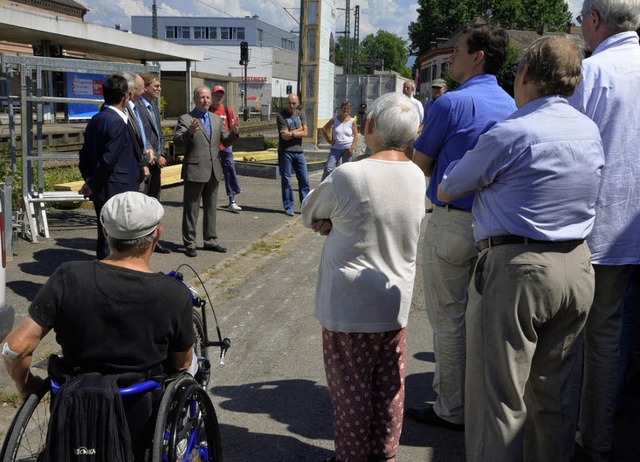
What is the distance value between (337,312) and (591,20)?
1.88m

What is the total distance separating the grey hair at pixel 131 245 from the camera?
278 centimetres

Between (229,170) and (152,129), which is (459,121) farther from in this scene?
(229,170)

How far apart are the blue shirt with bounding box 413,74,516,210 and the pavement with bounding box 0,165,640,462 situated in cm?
144

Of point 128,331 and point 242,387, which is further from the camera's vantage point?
point 242,387

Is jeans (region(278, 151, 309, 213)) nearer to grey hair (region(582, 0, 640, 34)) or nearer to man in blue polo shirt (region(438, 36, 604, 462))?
grey hair (region(582, 0, 640, 34))

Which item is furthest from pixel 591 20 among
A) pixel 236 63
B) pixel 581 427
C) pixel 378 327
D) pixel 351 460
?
pixel 236 63

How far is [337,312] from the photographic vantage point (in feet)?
10.9

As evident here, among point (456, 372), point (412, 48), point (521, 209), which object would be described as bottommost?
point (456, 372)

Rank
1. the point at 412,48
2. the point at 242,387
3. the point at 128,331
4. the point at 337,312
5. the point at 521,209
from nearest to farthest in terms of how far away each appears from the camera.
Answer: the point at 128,331
the point at 521,209
the point at 337,312
the point at 242,387
the point at 412,48

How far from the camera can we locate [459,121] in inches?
147

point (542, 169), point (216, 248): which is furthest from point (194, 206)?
point (542, 169)

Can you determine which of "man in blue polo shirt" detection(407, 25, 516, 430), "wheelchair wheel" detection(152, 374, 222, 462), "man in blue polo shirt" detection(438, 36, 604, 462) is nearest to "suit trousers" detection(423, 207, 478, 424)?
"man in blue polo shirt" detection(407, 25, 516, 430)

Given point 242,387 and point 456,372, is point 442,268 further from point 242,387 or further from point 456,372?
point 242,387

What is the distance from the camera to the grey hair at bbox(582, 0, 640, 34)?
336cm
